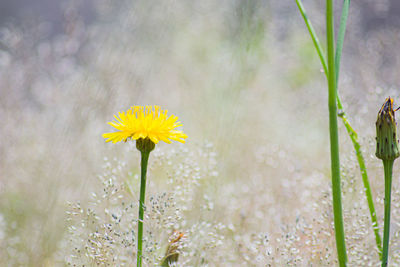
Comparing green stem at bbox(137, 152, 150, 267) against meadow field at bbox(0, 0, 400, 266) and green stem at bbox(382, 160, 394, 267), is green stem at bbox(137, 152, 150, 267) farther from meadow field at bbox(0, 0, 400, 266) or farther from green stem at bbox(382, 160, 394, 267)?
green stem at bbox(382, 160, 394, 267)

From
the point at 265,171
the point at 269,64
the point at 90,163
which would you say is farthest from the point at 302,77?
the point at 90,163

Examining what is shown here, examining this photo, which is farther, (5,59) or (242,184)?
(5,59)

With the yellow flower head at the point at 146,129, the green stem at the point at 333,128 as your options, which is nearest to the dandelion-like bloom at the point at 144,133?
the yellow flower head at the point at 146,129

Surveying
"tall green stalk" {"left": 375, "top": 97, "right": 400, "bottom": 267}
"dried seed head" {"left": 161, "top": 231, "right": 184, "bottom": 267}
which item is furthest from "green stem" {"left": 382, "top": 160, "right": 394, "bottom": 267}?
"dried seed head" {"left": 161, "top": 231, "right": 184, "bottom": 267}

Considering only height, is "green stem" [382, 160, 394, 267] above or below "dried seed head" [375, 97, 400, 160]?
below

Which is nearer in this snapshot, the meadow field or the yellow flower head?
the yellow flower head

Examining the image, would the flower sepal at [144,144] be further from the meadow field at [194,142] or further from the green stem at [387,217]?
the green stem at [387,217]

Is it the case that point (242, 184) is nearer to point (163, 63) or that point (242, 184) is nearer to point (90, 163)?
point (90, 163)
